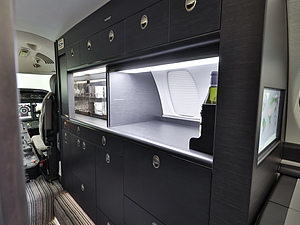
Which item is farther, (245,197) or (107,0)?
(107,0)

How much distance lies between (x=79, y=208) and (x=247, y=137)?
2.58 m

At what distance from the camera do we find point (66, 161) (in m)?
2.86

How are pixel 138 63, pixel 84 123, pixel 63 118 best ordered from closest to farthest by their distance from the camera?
pixel 138 63 < pixel 84 123 < pixel 63 118

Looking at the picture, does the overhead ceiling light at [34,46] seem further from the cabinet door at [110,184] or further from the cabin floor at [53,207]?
the cabinet door at [110,184]

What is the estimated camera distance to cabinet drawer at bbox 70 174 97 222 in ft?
7.06

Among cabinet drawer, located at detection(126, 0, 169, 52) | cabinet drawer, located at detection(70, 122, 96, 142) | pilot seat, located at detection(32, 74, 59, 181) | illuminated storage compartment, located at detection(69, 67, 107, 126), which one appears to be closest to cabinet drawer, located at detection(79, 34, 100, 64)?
illuminated storage compartment, located at detection(69, 67, 107, 126)

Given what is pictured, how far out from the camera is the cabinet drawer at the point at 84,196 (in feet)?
7.06

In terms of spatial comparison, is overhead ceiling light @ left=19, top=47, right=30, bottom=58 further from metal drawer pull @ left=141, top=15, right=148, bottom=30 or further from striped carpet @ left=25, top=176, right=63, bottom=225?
metal drawer pull @ left=141, top=15, right=148, bottom=30

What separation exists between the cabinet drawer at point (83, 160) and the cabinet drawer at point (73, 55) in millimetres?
1045

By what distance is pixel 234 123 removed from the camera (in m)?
0.83

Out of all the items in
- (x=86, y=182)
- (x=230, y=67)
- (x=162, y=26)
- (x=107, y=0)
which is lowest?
(x=86, y=182)

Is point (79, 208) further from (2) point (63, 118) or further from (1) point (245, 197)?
(1) point (245, 197)

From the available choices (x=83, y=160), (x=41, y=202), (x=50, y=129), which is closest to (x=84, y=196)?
(x=83, y=160)

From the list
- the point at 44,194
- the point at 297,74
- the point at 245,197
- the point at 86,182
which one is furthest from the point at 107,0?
the point at 44,194
